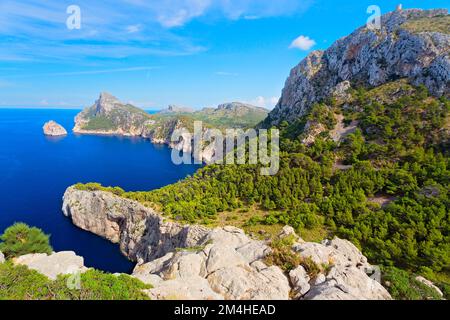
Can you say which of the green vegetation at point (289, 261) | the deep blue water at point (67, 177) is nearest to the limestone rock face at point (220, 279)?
the green vegetation at point (289, 261)

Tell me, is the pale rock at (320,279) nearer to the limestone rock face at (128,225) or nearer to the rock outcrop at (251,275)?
the rock outcrop at (251,275)

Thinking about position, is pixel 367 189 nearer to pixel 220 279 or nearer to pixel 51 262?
pixel 220 279

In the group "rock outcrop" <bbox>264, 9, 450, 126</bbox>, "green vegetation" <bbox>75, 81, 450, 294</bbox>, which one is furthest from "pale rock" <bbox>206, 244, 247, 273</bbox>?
"rock outcrop" <bbox>264, 9, 450, 126</bbox>

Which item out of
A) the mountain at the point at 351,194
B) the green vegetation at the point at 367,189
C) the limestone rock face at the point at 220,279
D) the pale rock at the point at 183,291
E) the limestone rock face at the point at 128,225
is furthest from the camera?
the limestone rock face at the point at 128,225

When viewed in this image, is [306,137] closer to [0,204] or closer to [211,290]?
[211,290]

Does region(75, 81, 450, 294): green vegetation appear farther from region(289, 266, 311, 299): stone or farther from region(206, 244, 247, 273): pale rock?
region(206, 244, 247, 273): pale rock

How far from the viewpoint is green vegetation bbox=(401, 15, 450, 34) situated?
79.6 m

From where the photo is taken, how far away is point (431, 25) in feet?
274

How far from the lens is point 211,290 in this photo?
18375mm

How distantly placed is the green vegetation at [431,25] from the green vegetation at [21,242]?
4358 inches

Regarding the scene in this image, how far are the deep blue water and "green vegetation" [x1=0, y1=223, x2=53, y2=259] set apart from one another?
1193 inches

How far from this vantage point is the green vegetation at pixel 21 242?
80.6 feet

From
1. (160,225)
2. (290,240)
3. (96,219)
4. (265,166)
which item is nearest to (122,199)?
(96,219)

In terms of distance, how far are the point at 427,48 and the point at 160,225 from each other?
89.7 metres
